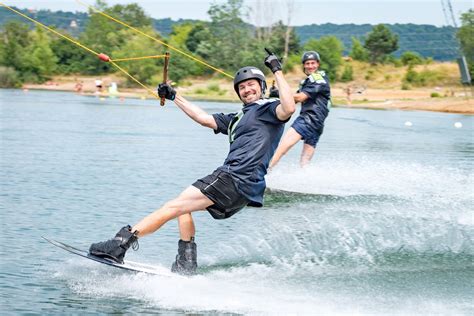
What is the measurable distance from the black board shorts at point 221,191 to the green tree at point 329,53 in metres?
77.3

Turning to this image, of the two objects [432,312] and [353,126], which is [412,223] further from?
[353,126]

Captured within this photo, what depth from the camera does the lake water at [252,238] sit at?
707cm

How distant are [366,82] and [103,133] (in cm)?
5848

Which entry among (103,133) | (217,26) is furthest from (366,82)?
(103,133)

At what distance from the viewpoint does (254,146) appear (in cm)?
743

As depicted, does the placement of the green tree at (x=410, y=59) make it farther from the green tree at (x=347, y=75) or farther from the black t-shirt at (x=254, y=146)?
the black t-shirt at (x=254, y=146)

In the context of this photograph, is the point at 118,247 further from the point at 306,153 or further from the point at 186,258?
the point at 306,153

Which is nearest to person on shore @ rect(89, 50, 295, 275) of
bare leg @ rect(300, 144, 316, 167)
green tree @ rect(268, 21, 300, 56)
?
bare leg @ rect(300, 144, 316, 167)

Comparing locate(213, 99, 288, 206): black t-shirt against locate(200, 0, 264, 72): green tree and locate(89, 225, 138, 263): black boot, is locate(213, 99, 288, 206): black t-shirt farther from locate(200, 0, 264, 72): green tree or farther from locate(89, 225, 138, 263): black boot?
locate(200, 0, 264, 72): green tree

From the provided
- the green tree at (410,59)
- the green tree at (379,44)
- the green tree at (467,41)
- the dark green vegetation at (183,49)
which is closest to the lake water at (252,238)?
the dark green vegetation at (183,49)

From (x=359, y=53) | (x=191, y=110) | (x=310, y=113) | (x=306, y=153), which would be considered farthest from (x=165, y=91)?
(x=359, y=53)

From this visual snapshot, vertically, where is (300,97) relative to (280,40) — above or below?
above

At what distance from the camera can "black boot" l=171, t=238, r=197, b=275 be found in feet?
24.7

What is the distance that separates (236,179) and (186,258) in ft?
2.38
